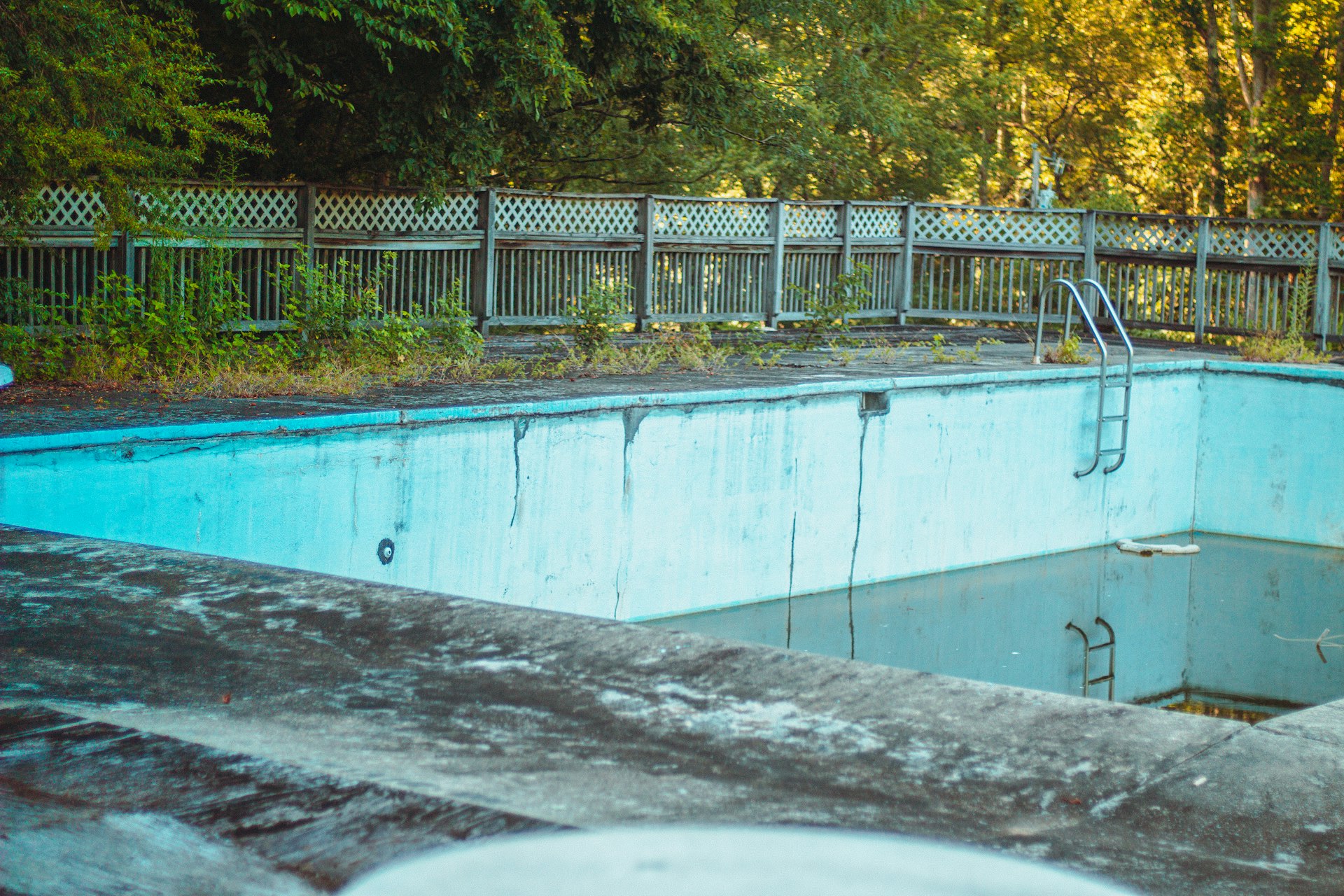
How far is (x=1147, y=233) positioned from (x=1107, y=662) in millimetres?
8623

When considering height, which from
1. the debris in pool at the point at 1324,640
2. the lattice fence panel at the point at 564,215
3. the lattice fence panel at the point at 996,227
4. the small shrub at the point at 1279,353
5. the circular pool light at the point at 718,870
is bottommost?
the debris in pool at the point at 1324,640

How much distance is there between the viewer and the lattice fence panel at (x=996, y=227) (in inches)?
610

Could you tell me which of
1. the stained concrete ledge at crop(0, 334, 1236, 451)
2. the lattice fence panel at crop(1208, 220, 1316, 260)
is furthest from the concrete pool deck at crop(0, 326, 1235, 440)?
the lattice fence panel at crop(1208, 220, 1316, 260)

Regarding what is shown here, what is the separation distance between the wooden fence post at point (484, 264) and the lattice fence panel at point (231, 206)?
178 centimetres

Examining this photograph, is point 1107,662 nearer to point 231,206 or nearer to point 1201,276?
point 231,206

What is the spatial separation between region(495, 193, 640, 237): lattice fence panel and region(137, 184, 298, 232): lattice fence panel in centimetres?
203

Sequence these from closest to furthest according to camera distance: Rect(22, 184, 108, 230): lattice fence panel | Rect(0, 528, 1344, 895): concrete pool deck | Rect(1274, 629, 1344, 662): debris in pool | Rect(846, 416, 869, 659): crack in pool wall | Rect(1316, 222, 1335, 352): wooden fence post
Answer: Rect(0, 528, 1344, 895): concrete pool deck
Rect(1274, 629, 1344, 662): debris in pool
Rect(846, 416, 869, 659): crack in pool wall
Rect(22, 184, 108, 230): lattice fence panel
Rect(1316, 222, 1335, 352): wooden fence post

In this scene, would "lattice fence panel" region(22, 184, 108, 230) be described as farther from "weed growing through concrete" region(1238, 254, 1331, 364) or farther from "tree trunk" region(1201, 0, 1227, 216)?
"tree trunk" region(1201, 0, 1227, 216)

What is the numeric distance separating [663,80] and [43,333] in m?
6.83

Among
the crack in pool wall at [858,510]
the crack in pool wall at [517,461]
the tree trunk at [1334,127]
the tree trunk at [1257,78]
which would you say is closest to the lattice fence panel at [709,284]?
the crack in pool wall at [858,510]

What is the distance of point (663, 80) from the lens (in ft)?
43.8

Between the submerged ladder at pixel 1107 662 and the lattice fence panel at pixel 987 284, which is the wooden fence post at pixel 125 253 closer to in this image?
the submerged ladder at pixel 1107 662

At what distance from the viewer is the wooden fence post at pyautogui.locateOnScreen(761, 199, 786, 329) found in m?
14.2

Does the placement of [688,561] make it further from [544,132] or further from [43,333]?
[544,132]
